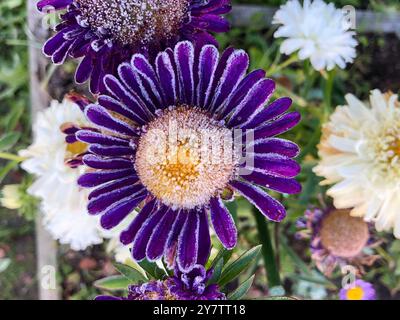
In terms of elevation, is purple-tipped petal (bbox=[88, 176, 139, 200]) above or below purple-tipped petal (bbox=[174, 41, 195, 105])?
below

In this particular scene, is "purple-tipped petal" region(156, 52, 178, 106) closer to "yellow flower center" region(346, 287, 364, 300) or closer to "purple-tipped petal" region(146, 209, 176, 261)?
"purple-tipped petal" region(146, 209, 176, 261)

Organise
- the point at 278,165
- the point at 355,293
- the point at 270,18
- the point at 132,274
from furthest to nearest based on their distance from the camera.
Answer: the point at 270,18
the point at 355,293
the point at 132,274
the point at 278,165

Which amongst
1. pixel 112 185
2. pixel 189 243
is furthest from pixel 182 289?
pixel 112 185

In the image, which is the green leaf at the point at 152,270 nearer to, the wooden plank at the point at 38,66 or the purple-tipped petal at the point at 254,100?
the purple-tipped petal at the point at 254,100

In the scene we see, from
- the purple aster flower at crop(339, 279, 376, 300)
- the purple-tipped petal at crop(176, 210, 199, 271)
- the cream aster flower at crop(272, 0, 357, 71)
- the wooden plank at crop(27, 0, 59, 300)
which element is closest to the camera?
the purple-tipped petal at crop(176, 210, 199, 271)

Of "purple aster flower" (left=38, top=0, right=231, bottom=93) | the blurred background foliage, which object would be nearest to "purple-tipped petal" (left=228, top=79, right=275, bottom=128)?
"purple aster flower" (left=38, top=0, right=231, bottom=93)

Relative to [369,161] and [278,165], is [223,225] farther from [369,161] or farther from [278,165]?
[369,161]
